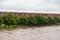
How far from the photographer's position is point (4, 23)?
6.61m

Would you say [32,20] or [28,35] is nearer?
[28,35]

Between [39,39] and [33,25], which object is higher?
[39,39]

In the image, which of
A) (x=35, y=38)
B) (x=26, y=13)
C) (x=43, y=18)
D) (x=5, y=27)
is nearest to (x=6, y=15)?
(x=5, y=27)

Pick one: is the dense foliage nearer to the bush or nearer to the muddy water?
the bush

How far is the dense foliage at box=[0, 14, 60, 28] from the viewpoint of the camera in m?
6.57

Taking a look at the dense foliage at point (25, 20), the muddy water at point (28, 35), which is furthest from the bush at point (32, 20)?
the muddy water at point (28, 35)

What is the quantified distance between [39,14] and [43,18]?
0.84 feet

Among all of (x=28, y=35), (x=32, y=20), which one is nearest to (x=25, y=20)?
(x=32, y=20)

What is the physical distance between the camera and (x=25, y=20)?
7.07 metres

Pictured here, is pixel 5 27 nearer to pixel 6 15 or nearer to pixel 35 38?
pixel 6 15

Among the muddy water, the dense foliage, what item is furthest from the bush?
the muddy water

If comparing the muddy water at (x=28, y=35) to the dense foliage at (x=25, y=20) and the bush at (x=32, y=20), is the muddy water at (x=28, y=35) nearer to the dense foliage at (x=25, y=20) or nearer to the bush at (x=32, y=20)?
the dense foliage at (x=25, y=20)

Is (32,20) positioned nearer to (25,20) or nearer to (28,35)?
(25,20)

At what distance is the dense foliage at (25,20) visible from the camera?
6574 mm
